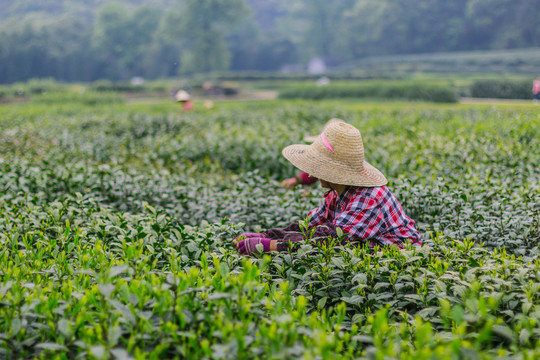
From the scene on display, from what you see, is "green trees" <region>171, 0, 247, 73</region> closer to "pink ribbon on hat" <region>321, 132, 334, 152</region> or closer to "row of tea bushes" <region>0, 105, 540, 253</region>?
"row of tea bushes" <region>0, 105, 540, 253</region>

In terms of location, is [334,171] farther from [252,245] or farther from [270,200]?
[270,200]

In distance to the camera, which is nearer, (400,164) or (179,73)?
(400,164)

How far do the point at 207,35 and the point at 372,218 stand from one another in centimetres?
5796

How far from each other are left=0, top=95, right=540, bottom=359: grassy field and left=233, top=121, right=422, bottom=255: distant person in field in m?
0.12

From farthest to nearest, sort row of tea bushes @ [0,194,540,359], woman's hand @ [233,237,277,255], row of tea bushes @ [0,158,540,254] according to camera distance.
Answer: row of tea bushes @ [0,158,540,254]
woman's hand @ [233,237,277,255]
row of tea bushes @ [0,194,540,359]

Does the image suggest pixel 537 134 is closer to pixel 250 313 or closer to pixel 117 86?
pixel 250 313

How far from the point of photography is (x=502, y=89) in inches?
944

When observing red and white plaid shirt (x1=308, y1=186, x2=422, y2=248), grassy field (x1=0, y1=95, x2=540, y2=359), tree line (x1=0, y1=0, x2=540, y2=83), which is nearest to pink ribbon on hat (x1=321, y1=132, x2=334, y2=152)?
red and white plaid shirt (x1=308, y1=186, x2=422, y2=248)

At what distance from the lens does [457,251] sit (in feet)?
7.89

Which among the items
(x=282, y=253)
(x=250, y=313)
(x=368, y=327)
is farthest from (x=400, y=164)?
(x=250, y=313)

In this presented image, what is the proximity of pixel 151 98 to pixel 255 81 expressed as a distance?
9917 mm

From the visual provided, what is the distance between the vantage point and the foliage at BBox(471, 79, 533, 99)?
76.4 ft

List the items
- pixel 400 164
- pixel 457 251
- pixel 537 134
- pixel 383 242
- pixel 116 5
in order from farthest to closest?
1. pixel 116 5
2. pixel 537 134
3. pixel 400 164
4. pixel 383 242
5. pixel 457 251

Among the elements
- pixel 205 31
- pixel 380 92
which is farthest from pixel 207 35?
pixel 380 92
